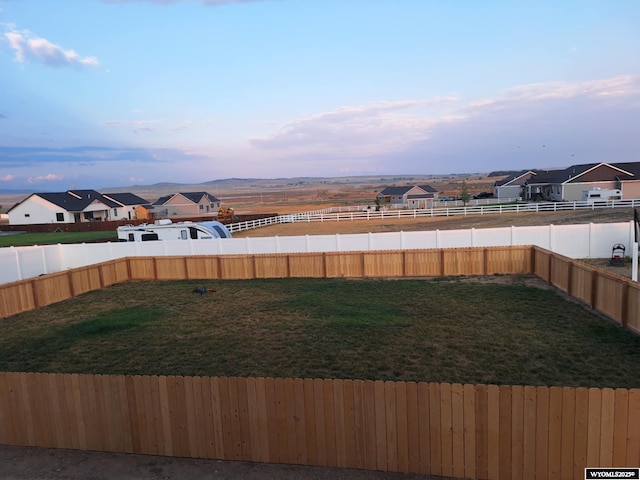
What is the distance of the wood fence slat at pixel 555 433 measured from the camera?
20.0ft

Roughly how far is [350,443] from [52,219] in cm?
7291

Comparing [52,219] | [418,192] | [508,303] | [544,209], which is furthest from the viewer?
[418,192]

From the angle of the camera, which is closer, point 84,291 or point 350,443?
point 350,443

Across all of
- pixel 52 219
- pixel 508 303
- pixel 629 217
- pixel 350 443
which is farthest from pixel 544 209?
pixel 52 219

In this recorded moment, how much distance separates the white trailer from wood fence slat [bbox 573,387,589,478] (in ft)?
79.7

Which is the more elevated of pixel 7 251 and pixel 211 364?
pixel 7 251

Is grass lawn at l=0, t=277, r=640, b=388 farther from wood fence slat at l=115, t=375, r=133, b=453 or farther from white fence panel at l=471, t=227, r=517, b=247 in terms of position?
white fence panel at l=471, t=227, r=517, b=247

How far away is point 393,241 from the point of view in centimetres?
2634

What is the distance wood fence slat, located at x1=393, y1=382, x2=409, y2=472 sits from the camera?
649cm

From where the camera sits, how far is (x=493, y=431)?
6.33 metres

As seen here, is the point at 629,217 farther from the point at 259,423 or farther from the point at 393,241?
the point at 259,423

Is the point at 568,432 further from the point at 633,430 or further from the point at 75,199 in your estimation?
the point at 75,199

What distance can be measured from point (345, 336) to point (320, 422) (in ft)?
20.7

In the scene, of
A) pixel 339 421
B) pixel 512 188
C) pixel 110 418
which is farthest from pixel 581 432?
pixel 512 188
